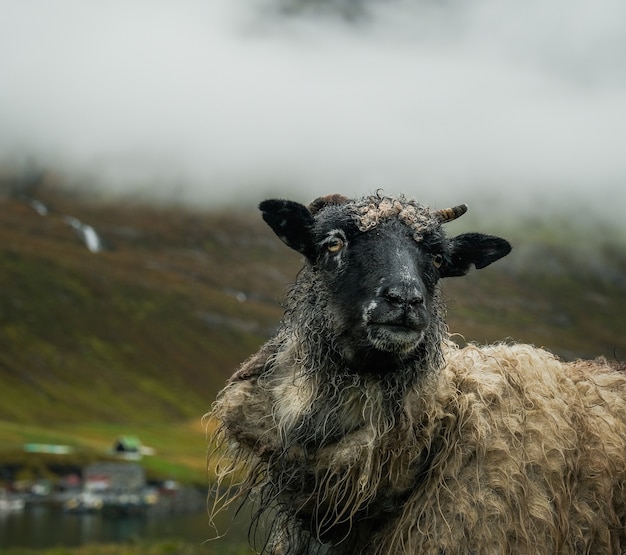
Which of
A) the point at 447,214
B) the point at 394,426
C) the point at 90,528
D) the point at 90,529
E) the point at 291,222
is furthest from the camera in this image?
the point at 90,528

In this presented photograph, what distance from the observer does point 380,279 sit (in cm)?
784

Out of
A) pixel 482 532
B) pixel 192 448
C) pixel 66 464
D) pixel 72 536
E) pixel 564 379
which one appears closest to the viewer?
pixel 482 532

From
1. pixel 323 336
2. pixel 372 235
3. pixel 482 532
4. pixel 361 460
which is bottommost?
pixel 482 532

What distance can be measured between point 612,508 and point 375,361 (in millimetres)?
2618

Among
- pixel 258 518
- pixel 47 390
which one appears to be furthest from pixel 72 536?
pixel 47 390

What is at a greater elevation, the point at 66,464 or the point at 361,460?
the point at 66,464

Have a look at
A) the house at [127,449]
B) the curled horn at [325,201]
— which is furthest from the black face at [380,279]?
the house at [127,449]

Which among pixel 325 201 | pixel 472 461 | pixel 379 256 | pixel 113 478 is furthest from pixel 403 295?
pixel 113 478

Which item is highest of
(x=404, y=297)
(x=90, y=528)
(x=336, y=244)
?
(x=336, y=244)

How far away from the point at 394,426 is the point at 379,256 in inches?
60.1

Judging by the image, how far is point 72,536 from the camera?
64.3 meters

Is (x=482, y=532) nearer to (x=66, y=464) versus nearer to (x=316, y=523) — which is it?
(x=316, y=523)

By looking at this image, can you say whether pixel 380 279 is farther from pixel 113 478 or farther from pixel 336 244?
pixel 113 478

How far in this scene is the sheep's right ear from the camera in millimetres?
8508
